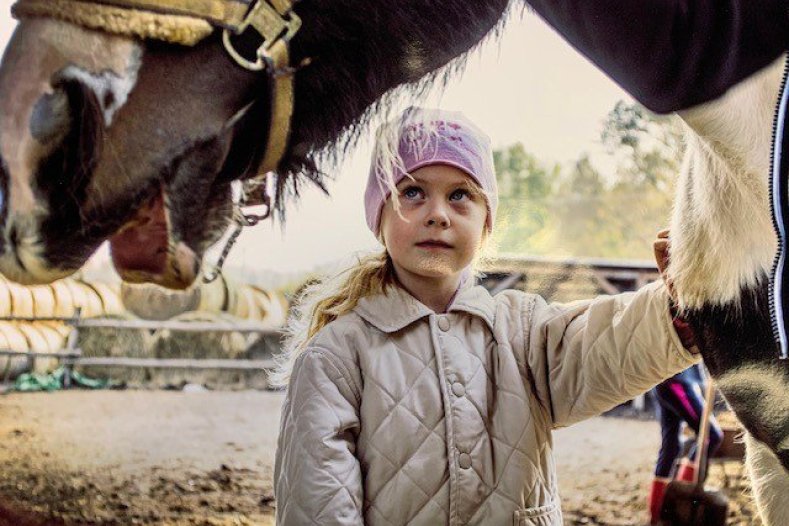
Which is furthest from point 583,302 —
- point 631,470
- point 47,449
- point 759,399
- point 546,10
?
point 631,470

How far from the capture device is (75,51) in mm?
641

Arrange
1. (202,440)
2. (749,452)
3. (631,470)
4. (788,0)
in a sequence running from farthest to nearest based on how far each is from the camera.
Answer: (631,470) < (202,440) < (749,452) < (788,0)

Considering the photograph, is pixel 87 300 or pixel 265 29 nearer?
pixel 265 29

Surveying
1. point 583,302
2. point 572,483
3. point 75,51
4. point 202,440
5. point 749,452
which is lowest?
point 572,483

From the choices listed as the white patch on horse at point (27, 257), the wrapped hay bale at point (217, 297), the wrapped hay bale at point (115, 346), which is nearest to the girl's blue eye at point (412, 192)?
the white patch on horse at point (27, 257)

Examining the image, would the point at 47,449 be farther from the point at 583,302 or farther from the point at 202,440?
the point at 583,302

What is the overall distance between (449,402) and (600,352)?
5.9 inches

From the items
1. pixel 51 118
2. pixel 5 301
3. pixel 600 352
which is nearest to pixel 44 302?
pixel 5 301

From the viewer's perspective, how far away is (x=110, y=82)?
0.65m

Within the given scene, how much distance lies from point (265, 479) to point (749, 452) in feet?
3.11

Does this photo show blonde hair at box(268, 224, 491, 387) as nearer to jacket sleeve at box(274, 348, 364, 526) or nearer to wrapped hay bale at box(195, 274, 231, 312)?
jacket sleeve at box(274, 348, 364, 526)

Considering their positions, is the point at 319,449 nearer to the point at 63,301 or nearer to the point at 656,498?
the point at 63,301

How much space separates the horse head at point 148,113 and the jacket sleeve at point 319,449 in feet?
0.58

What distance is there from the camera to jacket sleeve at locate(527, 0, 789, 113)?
1.80ft
